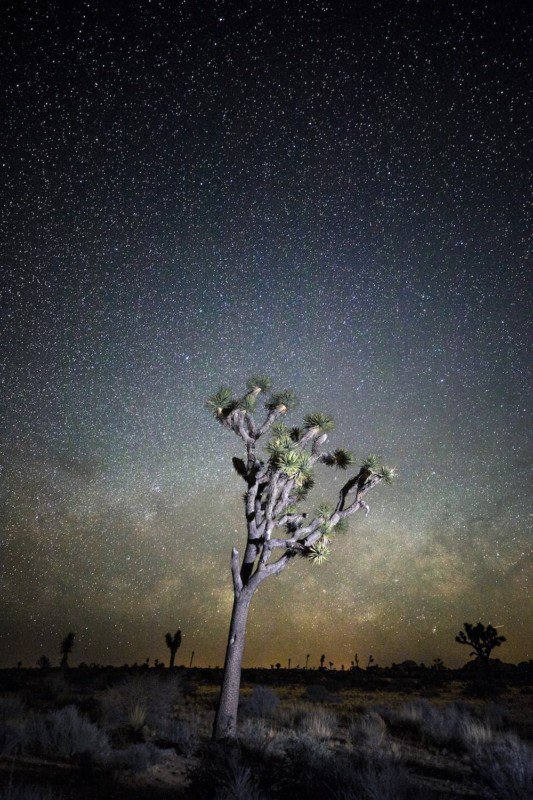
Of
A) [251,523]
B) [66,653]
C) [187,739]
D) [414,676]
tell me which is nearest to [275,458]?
[251,523]

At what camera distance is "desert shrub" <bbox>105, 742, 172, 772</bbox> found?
7.36 metres

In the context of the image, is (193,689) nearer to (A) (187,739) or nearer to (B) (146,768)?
(A) (187,739)

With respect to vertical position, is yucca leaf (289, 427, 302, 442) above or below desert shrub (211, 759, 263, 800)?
above

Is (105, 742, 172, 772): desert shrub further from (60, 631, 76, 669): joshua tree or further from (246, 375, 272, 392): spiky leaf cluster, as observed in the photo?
(60, 631, 76, 669): joshua tree

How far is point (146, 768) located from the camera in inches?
290

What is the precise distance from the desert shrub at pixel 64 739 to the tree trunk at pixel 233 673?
236cm

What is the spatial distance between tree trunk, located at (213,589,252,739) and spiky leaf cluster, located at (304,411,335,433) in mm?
4986

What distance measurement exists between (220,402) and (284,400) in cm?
206

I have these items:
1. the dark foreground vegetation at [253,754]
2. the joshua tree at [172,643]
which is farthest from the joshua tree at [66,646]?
the dark foreground vegetation at [253,754]

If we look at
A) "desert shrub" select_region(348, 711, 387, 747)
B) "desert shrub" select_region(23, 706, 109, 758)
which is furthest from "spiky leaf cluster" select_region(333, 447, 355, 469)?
"desert shrub" select_region(23, 706, 109, 758)

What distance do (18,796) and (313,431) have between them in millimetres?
9810

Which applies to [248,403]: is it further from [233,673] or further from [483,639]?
[483,639]

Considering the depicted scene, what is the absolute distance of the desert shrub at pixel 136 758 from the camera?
736cm

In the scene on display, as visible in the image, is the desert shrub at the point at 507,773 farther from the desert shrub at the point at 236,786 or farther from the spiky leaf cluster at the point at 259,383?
the spiky leaf cluster at the point at 259,383
